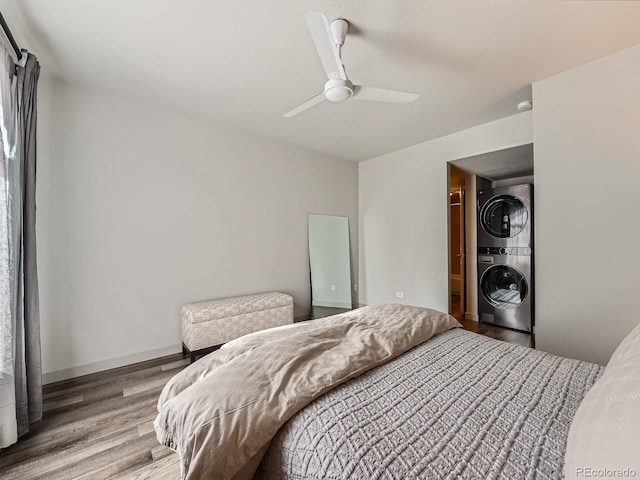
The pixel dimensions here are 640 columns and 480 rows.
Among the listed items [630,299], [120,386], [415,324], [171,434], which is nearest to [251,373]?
[171,434]

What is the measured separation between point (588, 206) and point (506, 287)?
6.36 feet

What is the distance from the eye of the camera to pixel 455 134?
3.41 m

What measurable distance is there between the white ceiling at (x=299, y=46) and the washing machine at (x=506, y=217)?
3.81 ft

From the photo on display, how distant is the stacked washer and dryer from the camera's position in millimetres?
3408

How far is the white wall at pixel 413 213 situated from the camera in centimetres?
324

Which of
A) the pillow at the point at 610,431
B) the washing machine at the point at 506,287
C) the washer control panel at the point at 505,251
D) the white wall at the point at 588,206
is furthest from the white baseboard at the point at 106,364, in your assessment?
the washer control panel at the point at 505,251

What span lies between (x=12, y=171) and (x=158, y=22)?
1290 mm

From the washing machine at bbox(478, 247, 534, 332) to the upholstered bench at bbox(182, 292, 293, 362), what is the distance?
2.77 meters

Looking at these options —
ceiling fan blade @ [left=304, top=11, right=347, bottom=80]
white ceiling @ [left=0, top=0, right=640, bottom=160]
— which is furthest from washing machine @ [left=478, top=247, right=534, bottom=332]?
ceiling fan blade @ [left=304, top=11, right=347, bottom=80]

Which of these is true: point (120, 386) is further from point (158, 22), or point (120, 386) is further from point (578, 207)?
point (578, 207)

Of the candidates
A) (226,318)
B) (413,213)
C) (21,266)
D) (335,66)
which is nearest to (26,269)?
(21,266)

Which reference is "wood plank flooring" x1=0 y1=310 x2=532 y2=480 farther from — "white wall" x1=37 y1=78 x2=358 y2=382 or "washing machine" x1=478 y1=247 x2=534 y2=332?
"washing machine" x1=478 y1=247 x2=534 y2=332

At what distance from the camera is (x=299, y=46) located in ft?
6.16
